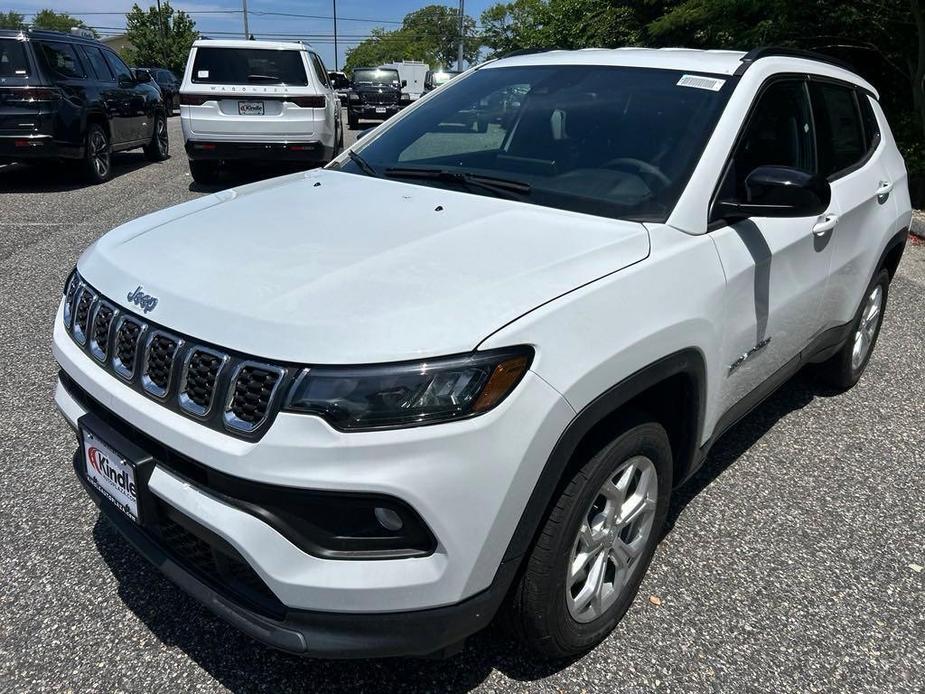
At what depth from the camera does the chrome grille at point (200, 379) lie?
1857mm

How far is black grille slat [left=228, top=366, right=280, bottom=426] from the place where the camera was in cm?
178

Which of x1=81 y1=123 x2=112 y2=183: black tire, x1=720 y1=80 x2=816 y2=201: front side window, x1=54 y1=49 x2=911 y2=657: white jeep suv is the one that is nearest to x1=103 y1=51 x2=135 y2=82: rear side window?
x1=81 y1=123 x2=112 y2=183: black tire

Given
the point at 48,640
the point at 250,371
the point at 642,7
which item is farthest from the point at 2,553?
the point at 642,7

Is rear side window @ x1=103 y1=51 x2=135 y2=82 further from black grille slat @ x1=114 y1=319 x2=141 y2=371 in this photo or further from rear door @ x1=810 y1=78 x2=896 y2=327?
black grille slat @ x1=114 y1=319 x2=141 y2=371

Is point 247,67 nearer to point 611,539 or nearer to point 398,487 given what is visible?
point 611,539

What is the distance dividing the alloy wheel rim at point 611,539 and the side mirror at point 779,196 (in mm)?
899

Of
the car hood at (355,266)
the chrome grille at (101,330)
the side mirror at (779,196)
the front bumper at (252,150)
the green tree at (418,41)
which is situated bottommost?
the green tree at (418,41)

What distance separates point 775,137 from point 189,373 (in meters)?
2.39

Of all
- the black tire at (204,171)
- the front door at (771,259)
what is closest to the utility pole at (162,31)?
the black tire at (204,171)

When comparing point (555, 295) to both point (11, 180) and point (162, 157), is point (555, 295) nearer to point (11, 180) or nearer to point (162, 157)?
point (11, 180)

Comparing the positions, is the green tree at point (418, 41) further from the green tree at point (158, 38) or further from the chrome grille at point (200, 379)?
the chrome grille at point (200, 379)

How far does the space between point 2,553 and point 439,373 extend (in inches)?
78.9

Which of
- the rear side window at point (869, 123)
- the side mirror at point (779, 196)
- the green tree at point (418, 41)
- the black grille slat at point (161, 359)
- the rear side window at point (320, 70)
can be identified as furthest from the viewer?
the green tree at point (418, 41)

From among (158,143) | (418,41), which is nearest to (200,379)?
(158,143)
